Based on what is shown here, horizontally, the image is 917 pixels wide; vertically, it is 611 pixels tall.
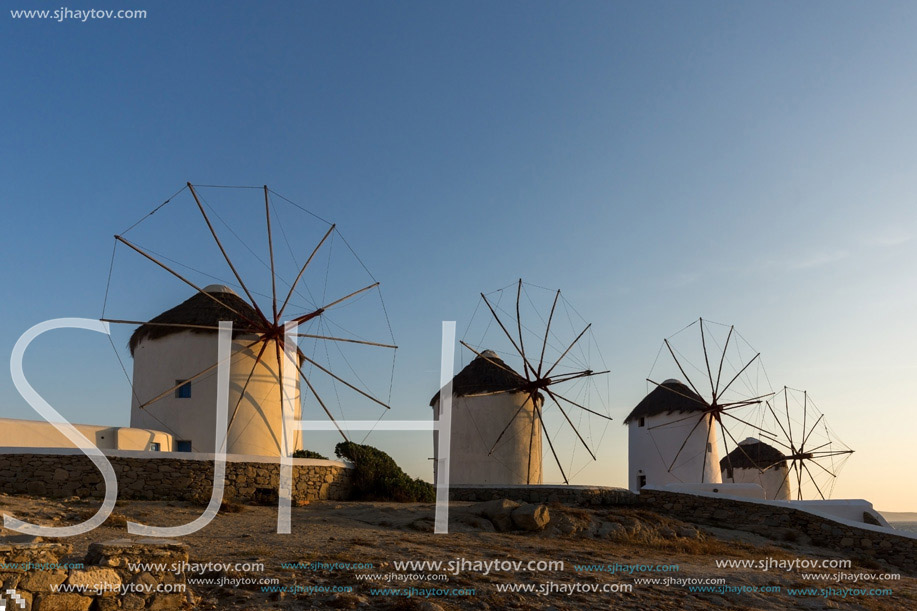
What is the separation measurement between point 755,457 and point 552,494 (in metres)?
17.0

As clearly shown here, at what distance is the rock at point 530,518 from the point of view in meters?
12.9

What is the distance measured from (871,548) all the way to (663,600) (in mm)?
9212

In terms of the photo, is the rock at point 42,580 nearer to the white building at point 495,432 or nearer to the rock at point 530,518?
the rock at point 530,518

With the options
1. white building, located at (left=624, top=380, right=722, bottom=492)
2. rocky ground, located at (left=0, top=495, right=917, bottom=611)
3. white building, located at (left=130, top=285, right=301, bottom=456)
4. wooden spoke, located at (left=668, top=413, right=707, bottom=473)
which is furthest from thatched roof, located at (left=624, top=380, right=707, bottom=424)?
white building, located at (left=130, top=285, right=301, bottom=456)

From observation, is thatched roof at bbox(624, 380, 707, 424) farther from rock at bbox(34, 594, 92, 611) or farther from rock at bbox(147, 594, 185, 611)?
rock at bbox(34, 594, 92, 611)

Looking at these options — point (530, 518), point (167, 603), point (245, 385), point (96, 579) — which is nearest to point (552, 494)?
point (530, 518)

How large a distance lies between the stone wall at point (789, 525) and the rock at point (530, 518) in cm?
571

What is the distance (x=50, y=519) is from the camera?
35.6ft

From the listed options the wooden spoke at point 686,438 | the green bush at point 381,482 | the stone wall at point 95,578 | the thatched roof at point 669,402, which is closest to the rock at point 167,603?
the stone wall at point 95,578

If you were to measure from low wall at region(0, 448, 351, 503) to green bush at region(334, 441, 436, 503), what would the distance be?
65 centimetres

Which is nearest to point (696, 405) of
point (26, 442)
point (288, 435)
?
point (288, 435)

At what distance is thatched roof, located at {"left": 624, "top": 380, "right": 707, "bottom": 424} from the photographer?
2750 centimetres

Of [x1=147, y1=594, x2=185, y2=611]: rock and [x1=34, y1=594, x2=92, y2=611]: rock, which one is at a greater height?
[x1=34, y1=594, x2=92, y2=611]: rock

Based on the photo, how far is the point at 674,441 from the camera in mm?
27844
